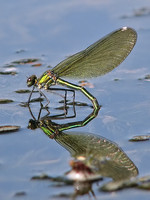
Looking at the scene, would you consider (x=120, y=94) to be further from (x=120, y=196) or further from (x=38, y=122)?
(x=120, y=196)

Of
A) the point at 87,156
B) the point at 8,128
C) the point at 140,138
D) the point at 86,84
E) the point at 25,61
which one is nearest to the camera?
the point at 87,156

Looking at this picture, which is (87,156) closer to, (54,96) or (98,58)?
(54,96)

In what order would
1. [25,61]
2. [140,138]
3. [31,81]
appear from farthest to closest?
[25,61]
[31,81]
[140,138]

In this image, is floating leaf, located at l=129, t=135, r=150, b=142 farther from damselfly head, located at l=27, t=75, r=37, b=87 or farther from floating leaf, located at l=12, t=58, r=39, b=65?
floating leaf, located at l=12, t=58, r=39, b=65

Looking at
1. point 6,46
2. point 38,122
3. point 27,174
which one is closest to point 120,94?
point 38,122

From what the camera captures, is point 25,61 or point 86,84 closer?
point 86,84

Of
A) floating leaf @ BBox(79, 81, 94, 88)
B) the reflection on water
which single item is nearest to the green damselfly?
floating leaf @ BBox(79, 81, 94, 88)

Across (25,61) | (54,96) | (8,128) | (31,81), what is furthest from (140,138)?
(25,61)
